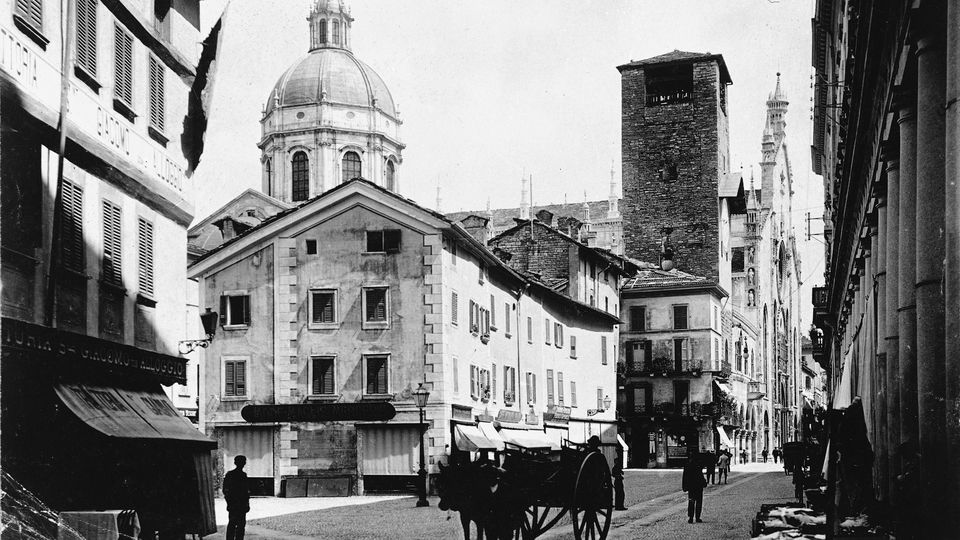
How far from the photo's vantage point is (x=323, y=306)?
42.8 m

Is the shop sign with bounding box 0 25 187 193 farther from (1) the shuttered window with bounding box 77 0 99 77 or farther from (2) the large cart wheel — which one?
(2) the large cart wheel

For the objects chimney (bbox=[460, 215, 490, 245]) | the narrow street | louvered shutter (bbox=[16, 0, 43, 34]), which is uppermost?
chimney (bbox=[460, 215, 490, 245])

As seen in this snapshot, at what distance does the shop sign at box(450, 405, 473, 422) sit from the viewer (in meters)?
42.3

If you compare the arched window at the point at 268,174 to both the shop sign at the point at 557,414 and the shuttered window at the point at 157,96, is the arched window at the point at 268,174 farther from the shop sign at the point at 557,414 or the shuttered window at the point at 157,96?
the shuttered window at the point at 157,96

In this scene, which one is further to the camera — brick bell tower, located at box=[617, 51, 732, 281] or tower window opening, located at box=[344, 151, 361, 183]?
tower window opening, located at box=[344, 151, 361, 183]

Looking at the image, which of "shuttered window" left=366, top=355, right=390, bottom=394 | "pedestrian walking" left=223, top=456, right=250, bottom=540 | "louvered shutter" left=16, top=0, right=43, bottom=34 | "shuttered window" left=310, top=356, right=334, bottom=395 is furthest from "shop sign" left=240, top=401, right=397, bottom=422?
"louvered shutter" left=16, top=0, right=43, bottom=34

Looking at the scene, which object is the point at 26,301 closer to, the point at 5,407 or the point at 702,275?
the point at 5,407

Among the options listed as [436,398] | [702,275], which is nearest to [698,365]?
[702,275]

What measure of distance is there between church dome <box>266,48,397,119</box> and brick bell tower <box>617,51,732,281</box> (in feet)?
61.3

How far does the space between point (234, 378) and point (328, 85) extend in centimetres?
5001

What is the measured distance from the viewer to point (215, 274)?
43469 mm

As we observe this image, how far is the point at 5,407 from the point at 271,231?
3019 cm

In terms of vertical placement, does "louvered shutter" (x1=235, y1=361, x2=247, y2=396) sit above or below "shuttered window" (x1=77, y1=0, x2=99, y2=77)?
below

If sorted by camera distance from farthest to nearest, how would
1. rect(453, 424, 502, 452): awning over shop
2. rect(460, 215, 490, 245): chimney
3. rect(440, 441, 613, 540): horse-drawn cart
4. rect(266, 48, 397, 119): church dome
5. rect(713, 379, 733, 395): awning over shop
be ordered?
rect(266, 48, 397, 119): church dome < rect(713, 379, 733, 395): awning over shop < rect(460, 215, 490, 245): chimney < rect(453, 424, 502, 452): awning over shop < rect(440, 441, 613, 540): horse-drawn cart
